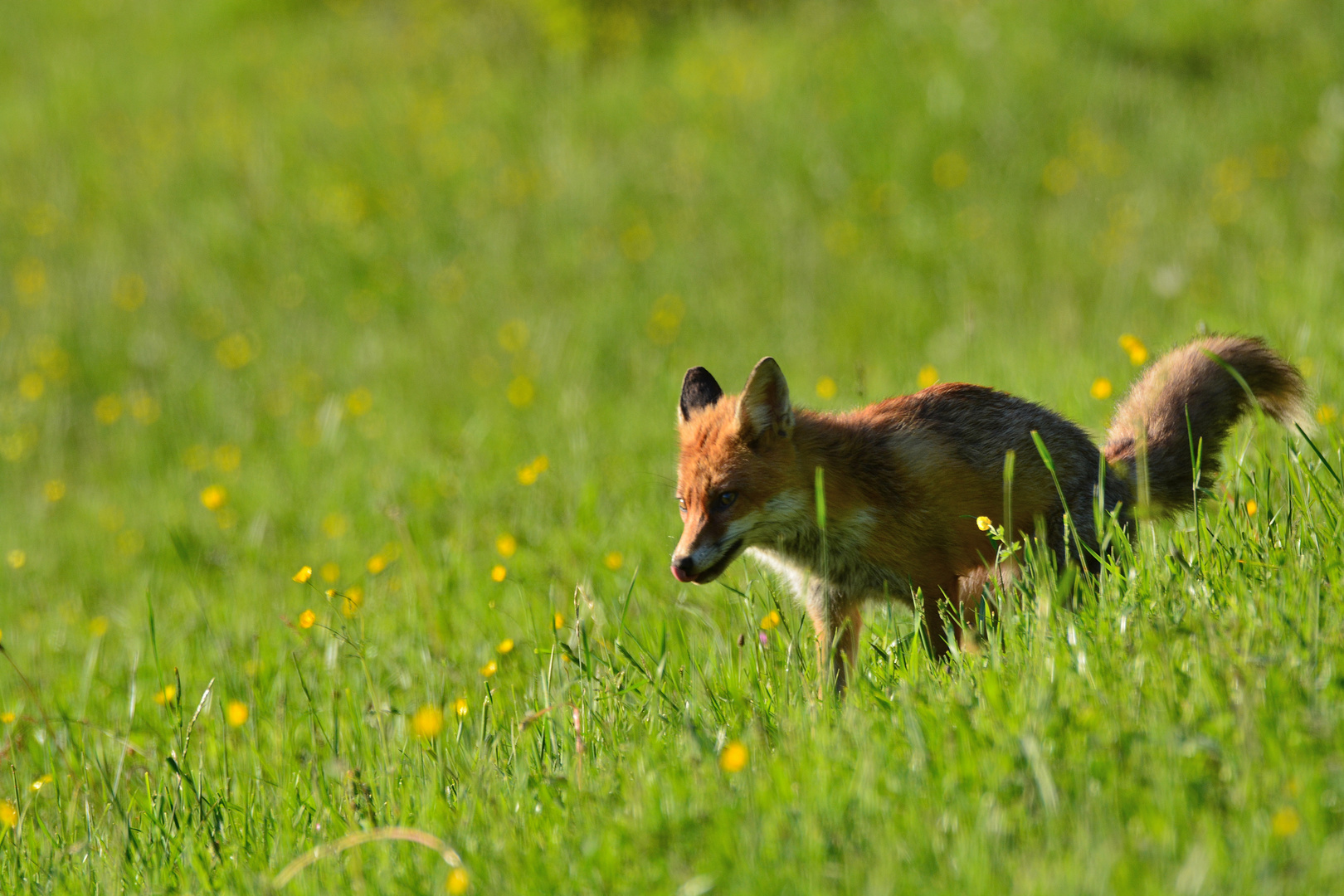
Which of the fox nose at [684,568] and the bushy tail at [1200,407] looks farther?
the bushy tail at [1200,407]

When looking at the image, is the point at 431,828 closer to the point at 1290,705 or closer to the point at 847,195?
the point at 1290,705

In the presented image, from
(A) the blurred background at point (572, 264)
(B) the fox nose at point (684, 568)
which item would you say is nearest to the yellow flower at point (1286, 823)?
(B) the fox nose at point (684, 568)

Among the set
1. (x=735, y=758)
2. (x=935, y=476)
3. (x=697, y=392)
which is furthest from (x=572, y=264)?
(x=735, y=758)

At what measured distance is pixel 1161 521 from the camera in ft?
14.5

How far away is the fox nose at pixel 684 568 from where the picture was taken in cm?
399

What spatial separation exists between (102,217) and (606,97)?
6.40 meters

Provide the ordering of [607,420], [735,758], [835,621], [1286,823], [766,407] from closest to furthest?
[1286,823]
[735,758]
[766,407]
[835,621]
[607,420]

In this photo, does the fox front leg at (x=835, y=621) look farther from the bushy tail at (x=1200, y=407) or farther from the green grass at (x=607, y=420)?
the bushy tail at (x=1200, y=407)

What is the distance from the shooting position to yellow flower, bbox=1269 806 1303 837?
207 cm

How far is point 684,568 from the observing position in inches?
157

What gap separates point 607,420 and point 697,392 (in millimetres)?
3620

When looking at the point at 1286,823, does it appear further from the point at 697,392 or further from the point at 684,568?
the point at 697,392

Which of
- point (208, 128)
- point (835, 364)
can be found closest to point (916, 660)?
point (835, 364)

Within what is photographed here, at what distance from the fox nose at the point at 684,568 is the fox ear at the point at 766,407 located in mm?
644
